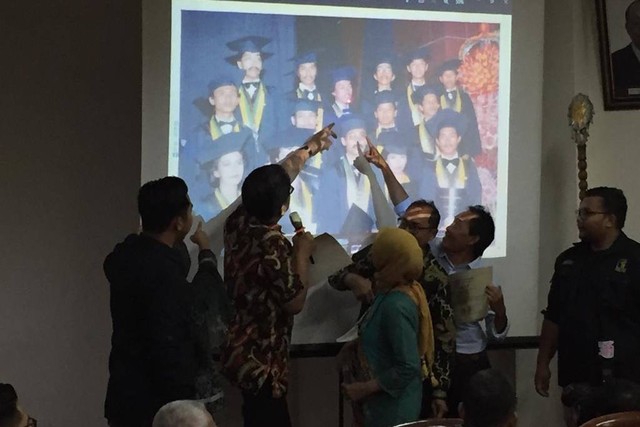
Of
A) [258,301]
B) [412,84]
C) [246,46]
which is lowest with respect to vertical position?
[258,301]

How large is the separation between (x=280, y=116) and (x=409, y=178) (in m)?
0.57

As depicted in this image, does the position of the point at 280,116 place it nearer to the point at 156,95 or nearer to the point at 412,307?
the point at 156,95

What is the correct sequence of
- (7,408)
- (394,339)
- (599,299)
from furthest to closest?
1. (599,299)
2. (394,339)
3. (7,408)

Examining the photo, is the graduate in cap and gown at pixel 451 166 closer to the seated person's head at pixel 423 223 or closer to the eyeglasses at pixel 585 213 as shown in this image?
the seated person's head at pixel 423 223

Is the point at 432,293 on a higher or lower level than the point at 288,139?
lower

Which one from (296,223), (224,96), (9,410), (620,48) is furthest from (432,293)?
(620,48)

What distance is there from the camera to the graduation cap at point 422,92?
316 cm

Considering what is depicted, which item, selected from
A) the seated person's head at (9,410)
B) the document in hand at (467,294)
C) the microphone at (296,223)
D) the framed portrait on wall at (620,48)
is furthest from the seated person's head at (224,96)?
the framed portrait on wall at (620,48)

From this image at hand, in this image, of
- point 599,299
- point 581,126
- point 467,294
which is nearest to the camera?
point 599,299

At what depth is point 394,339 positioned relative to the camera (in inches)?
87.0

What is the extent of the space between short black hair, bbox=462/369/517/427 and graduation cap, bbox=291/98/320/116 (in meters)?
1.61

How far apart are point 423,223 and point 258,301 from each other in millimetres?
697

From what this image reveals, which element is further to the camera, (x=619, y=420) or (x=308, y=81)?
(x=308, y=81)

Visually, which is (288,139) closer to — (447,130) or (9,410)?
(447,130)
